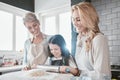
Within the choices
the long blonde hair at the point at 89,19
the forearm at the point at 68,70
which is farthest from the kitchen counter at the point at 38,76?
the long blonde hair at the point at 89,19

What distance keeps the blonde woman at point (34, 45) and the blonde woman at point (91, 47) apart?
0.70 feet

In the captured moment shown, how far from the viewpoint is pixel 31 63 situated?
820 millimetres

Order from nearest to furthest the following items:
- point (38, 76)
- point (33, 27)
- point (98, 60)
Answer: point (98, 60)
point (38, 76)
point (33, 27)

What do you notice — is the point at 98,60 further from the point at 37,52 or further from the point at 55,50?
the point at 37,52

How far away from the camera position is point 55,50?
72 cm

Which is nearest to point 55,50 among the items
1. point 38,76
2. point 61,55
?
point 61,55

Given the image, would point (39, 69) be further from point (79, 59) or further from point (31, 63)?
point (79, 59)

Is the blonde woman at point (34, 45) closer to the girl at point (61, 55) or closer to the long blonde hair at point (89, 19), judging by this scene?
the girl at point (61, 55)

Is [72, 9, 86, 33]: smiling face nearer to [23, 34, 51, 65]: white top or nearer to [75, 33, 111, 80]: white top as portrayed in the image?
Answer: [75, 33, 111, 80]: white top

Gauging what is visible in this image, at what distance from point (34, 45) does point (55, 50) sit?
0.15 meters

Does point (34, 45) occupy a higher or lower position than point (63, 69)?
higher

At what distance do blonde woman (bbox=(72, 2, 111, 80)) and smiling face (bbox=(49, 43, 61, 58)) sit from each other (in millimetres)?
103

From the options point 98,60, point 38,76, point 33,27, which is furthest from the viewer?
point 33,27

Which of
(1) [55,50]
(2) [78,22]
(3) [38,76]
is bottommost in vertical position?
(3) [38,76]
